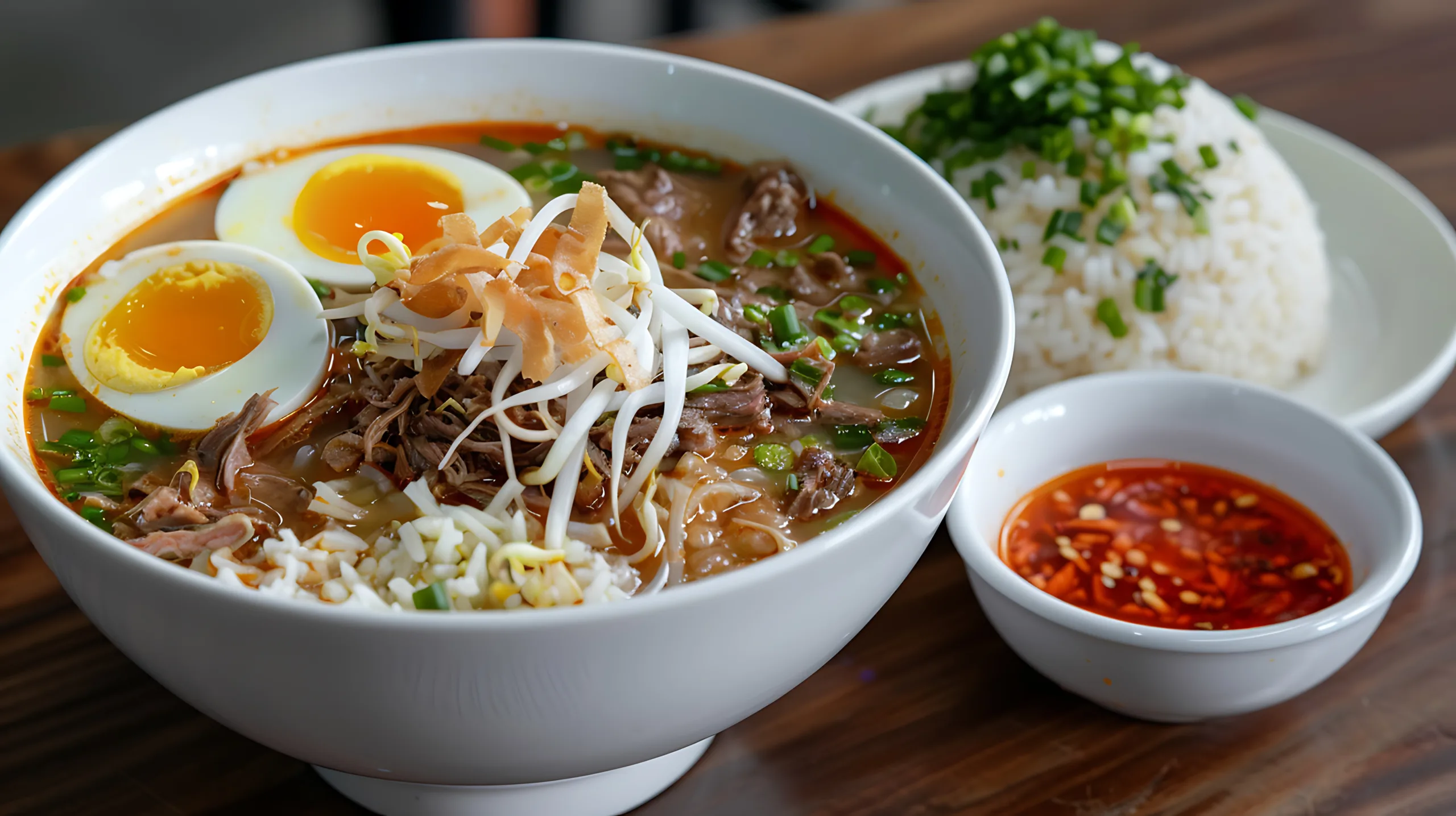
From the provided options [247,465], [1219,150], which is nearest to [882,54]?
[1219,150]

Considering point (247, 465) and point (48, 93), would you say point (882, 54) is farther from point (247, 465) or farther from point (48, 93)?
point (48, 93)

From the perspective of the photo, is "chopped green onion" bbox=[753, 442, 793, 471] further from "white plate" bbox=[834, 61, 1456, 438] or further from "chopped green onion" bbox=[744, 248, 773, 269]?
"white plate" bbox=[834, 61, 1456, 438]

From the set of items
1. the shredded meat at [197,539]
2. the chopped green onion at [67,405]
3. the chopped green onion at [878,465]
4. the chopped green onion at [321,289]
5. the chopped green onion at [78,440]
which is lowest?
the chopped green onion at [878,465]

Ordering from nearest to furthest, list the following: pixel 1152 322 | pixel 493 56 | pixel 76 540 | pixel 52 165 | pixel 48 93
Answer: pixel 76 540
pixel 493 56
pixel 1152 322
pixel 52 165
pixel 48 93

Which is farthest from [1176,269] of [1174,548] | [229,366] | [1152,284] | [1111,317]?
[229,366]

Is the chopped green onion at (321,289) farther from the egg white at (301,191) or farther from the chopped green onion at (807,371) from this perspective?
the chopped green onion at (807,371)

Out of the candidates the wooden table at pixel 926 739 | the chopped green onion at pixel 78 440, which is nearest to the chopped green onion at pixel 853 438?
the wooden table at pixel 926 739
